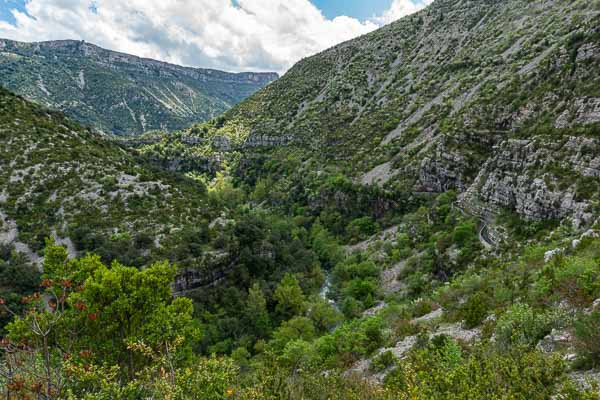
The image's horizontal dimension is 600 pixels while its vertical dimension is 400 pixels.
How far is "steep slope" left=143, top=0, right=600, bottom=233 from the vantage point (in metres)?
24.9

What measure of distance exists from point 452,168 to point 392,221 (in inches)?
366

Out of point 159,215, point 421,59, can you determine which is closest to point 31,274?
point 159,215

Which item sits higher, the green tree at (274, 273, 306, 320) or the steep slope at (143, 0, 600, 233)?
the steep slope at (143, 0, 600, 233)

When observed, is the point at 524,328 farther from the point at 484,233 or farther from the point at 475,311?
the point at 484,233

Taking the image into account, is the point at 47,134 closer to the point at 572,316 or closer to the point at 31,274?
the point at 31,274

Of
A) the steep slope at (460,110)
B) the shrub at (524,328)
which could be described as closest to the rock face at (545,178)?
the steep slope at (460,110)

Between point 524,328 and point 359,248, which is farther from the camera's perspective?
point 359,248

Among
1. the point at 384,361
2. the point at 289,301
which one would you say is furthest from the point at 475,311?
the point at 289,301

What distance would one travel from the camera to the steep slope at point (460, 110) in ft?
81.8

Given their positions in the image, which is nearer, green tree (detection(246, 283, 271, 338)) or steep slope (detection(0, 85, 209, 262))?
steep slope (detection(0, 85, 209, 262))

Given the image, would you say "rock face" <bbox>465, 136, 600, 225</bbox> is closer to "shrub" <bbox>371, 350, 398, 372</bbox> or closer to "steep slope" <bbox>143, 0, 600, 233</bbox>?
"steep slope" <bbox>143, 0, 600, 233</bbox>

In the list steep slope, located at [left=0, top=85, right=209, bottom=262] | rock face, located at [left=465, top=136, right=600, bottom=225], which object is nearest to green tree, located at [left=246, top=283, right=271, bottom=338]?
steep slope, located at [left=0, top=85, right=209, bottom=262]

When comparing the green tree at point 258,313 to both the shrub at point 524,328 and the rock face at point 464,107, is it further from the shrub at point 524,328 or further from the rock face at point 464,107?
the shrub at point 524,328

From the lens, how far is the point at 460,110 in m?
45.9
